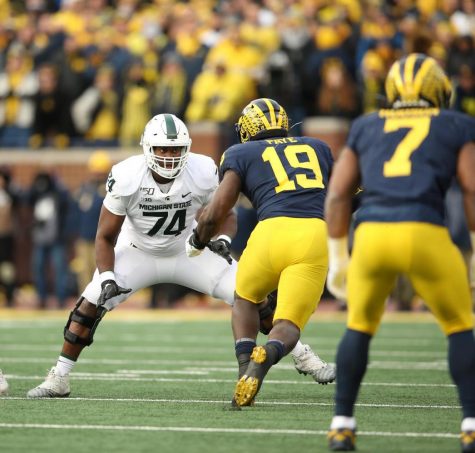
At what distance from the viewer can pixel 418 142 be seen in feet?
18.2

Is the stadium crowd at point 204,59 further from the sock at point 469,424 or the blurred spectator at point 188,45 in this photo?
the sock at point 469,424

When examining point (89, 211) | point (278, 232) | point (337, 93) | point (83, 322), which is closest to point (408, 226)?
point (278, 232)

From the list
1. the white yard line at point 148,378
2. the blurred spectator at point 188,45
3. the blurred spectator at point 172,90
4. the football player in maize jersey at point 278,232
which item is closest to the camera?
the football player in maize jersey at point 278,232

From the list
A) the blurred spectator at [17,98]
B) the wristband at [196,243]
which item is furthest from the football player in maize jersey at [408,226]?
the blurred spectator at [17,98]

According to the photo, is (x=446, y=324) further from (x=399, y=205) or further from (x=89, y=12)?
(x=89, y=12)

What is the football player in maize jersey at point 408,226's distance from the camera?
18.0ft

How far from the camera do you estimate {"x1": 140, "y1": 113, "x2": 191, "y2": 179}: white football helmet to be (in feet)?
25.1

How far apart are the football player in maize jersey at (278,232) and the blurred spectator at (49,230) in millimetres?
9448

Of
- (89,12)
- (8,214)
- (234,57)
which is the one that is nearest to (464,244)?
(234,57)

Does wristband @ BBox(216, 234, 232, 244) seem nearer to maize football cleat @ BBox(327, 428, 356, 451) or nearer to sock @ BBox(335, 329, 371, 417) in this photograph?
sock @ BBox(335, 329, 371, 417)

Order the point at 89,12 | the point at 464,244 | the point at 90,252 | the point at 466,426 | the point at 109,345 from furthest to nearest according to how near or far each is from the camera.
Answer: the point at 89,12 < the point at 90,252 < the point at 464,244 < the point at 109,345 < the point at 466,426

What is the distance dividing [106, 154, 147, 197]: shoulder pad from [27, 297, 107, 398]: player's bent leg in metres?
0.67

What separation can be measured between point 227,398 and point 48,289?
10.9 m

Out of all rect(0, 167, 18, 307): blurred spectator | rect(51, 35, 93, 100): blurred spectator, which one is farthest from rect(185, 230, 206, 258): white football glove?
rect(51, 35, 93, 100): blurred spectator
